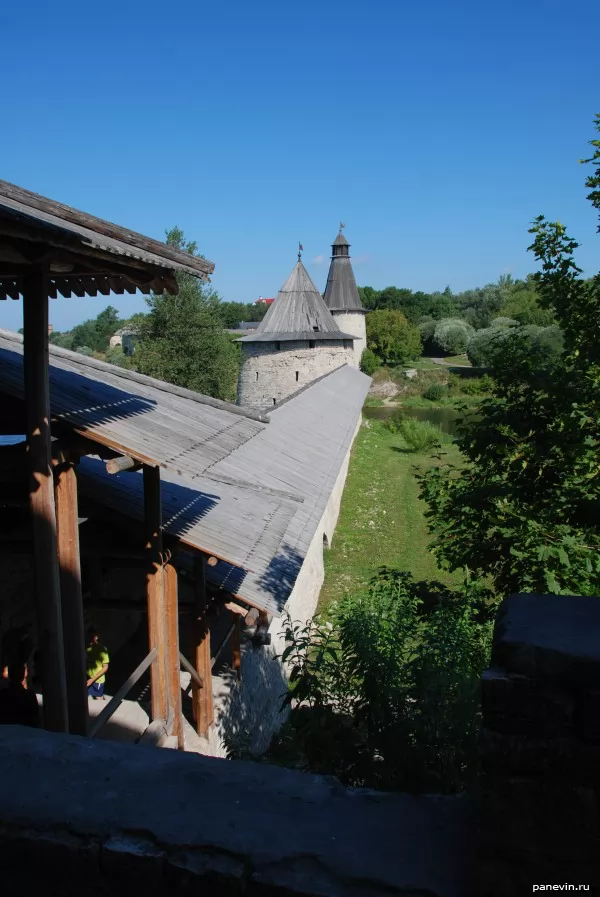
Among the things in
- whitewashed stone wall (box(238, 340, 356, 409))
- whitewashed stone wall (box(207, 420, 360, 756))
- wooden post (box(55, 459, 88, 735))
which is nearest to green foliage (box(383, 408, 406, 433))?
whitewashed stone wall (box(238, 340, 356, 409))

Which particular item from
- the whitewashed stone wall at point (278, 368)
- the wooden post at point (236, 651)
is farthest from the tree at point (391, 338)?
the wooden post at point (236, 651)

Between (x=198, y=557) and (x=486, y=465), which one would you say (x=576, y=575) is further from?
(x=198, y=557)

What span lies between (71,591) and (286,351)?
23252 millimetres

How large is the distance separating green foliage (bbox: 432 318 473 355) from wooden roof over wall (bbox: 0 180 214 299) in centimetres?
6001

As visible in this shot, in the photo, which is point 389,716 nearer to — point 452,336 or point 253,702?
point 253,702

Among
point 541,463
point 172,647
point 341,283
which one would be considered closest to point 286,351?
point 341,283

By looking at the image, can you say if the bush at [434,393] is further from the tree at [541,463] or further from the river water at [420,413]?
the tree at [541,463]

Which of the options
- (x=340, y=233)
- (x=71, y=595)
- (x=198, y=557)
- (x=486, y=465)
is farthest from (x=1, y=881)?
(x=340, y=233)

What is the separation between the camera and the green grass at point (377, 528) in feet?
45.3

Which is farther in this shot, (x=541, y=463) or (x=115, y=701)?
(x=541, y=463)

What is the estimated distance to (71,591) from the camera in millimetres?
3770

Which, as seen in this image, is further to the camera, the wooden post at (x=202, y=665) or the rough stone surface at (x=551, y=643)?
the wooden post at (x=202, y=665)

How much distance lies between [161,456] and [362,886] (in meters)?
2.30

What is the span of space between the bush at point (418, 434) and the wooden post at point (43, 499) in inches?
944
